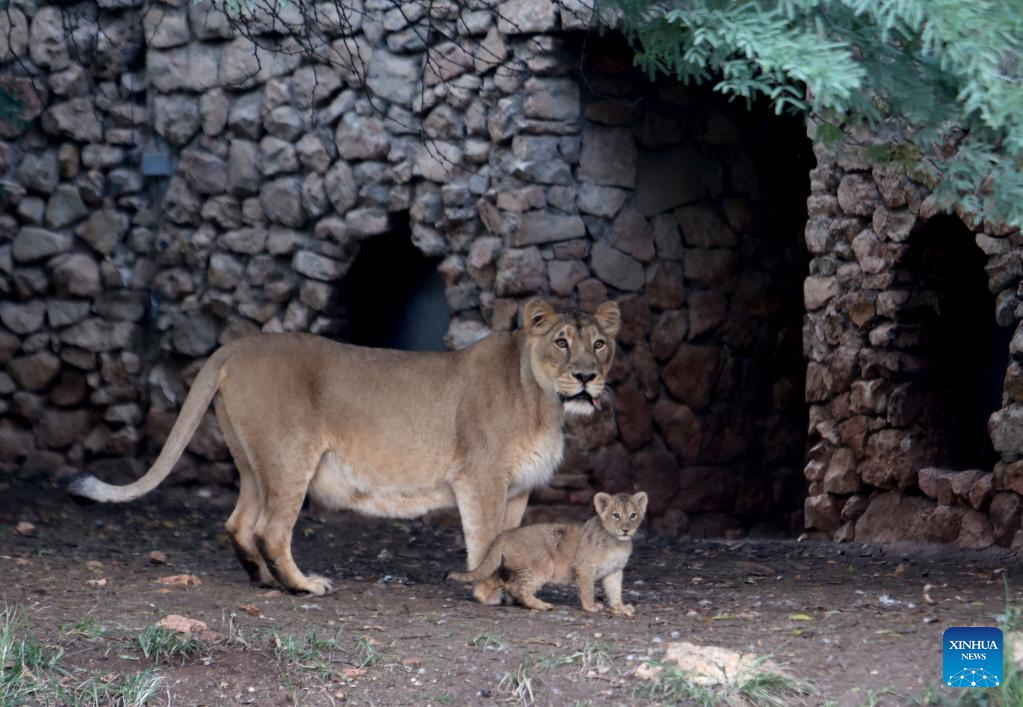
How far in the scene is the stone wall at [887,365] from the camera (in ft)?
25.8

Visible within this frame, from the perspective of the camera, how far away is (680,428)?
9586 millimetres

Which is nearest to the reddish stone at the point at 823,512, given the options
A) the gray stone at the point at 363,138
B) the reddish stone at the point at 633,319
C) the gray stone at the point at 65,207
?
the reddish stone at the point at 633,319

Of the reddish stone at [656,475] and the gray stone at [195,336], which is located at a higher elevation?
the gray stone at [195,336]

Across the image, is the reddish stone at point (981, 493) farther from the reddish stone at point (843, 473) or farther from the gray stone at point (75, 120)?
the gray stone at point (75, 120)

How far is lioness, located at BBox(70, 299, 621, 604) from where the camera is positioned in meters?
6.84

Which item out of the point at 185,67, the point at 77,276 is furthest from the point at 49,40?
the point at 77,276

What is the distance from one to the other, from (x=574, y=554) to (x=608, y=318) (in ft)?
4.07

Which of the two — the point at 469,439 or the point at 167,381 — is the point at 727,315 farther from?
the point at 167,381

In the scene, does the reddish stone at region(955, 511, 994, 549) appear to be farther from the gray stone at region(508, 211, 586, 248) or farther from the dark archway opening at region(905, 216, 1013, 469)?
the gray stone at region(508, 211, 586, 248)

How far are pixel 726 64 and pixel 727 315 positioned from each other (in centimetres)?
551

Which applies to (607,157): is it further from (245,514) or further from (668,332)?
(245,514)

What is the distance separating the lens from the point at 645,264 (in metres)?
9.38

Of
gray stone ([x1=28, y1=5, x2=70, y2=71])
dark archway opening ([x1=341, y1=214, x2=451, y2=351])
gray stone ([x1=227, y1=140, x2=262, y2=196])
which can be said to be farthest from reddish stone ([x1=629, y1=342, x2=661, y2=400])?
gray stone ([x1=28, y1=5, x2=70, y2=71])

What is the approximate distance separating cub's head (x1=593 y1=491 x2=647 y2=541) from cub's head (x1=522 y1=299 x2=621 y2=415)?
1.69ft
